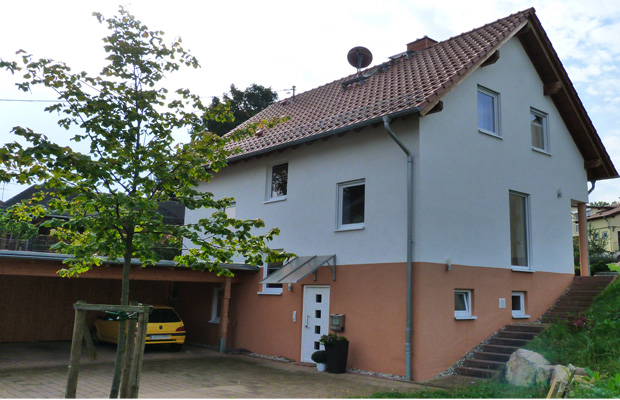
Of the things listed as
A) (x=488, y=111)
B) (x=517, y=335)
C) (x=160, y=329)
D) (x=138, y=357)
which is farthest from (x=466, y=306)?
(x=138, y=357)

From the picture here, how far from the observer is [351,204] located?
1310cm

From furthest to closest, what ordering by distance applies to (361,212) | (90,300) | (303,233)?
1. (90,300)
2. (303,233)
3. (361,212)

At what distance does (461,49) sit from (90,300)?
48.7 ft

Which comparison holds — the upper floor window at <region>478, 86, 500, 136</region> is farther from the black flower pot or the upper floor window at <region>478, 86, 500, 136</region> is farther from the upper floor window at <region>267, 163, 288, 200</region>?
the black flower pot

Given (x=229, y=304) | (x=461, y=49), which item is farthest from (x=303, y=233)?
(x=461, y=49)

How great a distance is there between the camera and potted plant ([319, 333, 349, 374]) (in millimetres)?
11617

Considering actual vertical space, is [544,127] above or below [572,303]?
above

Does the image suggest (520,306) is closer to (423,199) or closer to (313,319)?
(423,199)

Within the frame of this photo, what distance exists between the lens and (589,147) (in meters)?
16.1

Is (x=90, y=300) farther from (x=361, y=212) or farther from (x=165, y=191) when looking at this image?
(x=165, y=191)

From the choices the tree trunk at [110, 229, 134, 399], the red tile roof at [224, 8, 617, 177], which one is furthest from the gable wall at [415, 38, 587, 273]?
the tree trunk at [110, 229, 134, 399]

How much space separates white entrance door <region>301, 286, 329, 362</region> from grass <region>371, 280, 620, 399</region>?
4193 mm

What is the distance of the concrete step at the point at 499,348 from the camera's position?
37.5 feet

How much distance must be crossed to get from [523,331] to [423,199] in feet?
13.5
